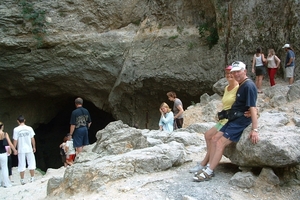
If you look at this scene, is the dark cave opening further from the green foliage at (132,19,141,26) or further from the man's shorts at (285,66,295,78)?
the man's shorts at (285,66,295,78)

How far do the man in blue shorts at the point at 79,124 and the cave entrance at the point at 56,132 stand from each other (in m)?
11.2

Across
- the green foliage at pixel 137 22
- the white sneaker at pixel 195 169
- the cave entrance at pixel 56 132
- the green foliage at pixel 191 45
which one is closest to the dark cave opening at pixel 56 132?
the cave entrance at pixel 56 132

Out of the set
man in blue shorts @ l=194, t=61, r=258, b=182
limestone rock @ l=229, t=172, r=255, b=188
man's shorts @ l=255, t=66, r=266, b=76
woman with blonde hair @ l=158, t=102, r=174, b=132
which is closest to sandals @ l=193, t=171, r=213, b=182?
man in blue shorts @ l=194, t=61, r=258, b=182

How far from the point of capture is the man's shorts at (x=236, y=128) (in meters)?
4.11

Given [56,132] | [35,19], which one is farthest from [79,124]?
[56,132]

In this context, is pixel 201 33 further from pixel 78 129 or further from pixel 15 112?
pixel 15 112

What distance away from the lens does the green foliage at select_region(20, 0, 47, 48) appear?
556 inches

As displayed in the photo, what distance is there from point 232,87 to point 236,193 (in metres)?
1.20

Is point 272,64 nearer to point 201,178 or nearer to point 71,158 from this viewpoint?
point 71,158

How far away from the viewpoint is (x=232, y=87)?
4297 mm

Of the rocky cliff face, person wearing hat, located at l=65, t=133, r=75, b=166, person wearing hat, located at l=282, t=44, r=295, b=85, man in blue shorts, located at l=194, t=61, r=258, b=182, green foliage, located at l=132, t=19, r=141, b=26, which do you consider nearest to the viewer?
man in blue shorts, located at l=194, t=61, r=258, b=182

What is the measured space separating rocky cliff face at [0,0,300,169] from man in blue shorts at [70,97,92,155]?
674 centimetres

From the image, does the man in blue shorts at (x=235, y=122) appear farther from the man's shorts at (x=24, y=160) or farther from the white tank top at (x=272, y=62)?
the white tank top at (x=272, y=62)

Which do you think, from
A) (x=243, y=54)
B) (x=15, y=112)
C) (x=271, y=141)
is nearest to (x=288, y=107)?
(x=243, y=54)
